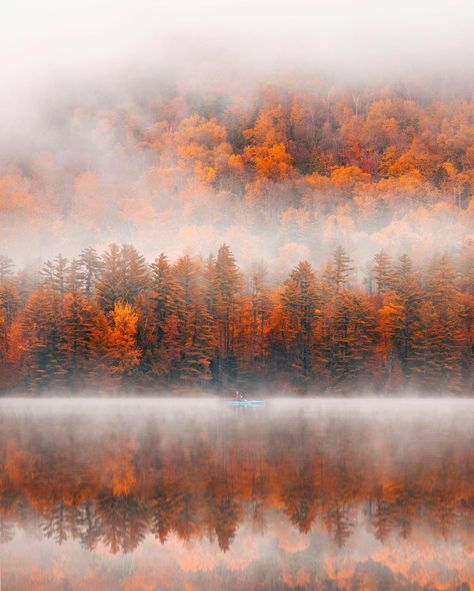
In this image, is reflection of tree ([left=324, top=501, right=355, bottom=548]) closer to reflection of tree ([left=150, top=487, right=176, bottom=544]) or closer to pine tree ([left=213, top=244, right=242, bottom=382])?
reflection of tree ([left=150, top=487, right=176, bottom=544])

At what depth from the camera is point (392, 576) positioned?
1112 inches

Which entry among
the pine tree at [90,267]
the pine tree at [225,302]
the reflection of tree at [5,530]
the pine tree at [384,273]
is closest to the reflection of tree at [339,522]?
the reflection of tree at [5,530]

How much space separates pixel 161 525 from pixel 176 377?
72.2 metres

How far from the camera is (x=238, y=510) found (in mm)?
35781

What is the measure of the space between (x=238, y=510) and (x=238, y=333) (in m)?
77.4

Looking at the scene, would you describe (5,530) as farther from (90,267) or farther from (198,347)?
(90,267)

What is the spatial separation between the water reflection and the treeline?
43175mm

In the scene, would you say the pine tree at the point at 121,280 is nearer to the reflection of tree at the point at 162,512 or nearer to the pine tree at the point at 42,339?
the pine tree at the point at 42,339

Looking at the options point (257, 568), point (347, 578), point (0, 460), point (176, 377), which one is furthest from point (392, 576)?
point (176, 377)

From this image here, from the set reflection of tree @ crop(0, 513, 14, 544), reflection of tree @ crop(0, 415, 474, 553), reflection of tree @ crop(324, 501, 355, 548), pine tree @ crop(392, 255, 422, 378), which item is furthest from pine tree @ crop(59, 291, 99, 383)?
reflection of tree @ crop(324, 501, 355, 548)

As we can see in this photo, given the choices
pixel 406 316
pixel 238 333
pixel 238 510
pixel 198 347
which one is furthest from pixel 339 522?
pixel 238 333

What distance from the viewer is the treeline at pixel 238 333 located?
10494 cm

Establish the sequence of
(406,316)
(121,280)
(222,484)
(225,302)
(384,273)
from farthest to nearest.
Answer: (384,273) → (121,280) → (225,302) → (406,316) → (222,484)

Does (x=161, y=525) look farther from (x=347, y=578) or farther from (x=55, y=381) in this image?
(x=55, y=381)
